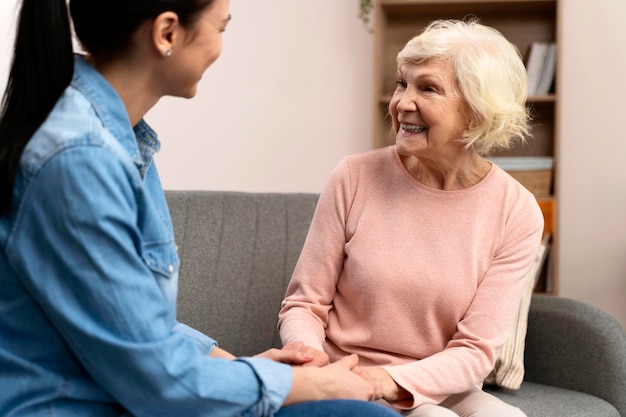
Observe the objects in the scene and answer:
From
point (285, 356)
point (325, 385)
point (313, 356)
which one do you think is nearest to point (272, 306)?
point (313, 356)

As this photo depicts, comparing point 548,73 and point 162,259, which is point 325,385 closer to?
point 162,259

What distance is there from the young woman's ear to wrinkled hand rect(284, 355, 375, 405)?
0.46 metres

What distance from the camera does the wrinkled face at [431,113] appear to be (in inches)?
71.4

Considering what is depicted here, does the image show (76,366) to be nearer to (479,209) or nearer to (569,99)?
(479,209)

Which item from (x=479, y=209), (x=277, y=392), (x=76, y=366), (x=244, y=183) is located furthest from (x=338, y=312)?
(x=244, y=183)

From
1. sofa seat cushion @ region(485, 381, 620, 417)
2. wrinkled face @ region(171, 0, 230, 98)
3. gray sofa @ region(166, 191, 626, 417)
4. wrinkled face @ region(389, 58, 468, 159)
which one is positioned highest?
wrinkled face @ region(171, 0, 230, 98)

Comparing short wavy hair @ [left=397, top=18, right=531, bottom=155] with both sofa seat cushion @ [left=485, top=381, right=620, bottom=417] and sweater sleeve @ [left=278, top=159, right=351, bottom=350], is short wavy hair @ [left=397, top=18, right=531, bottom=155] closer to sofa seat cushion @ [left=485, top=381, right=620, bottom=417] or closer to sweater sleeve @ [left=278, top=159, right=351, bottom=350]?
sweater sleeve @ [left=278, top=159, right=351, bottom=350]

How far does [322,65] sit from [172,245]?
266cm

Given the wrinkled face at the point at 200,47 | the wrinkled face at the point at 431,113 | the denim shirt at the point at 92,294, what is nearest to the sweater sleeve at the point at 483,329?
the wrinkled face at the point at 431,113

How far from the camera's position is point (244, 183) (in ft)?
10.1

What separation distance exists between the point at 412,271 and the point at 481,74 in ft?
1.45

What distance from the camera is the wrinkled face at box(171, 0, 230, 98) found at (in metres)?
1.13

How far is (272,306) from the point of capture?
7.50ft

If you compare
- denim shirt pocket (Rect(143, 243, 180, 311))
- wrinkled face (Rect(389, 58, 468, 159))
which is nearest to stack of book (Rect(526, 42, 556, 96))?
wrinkled face (Rect(389, 58, 468, 159))
